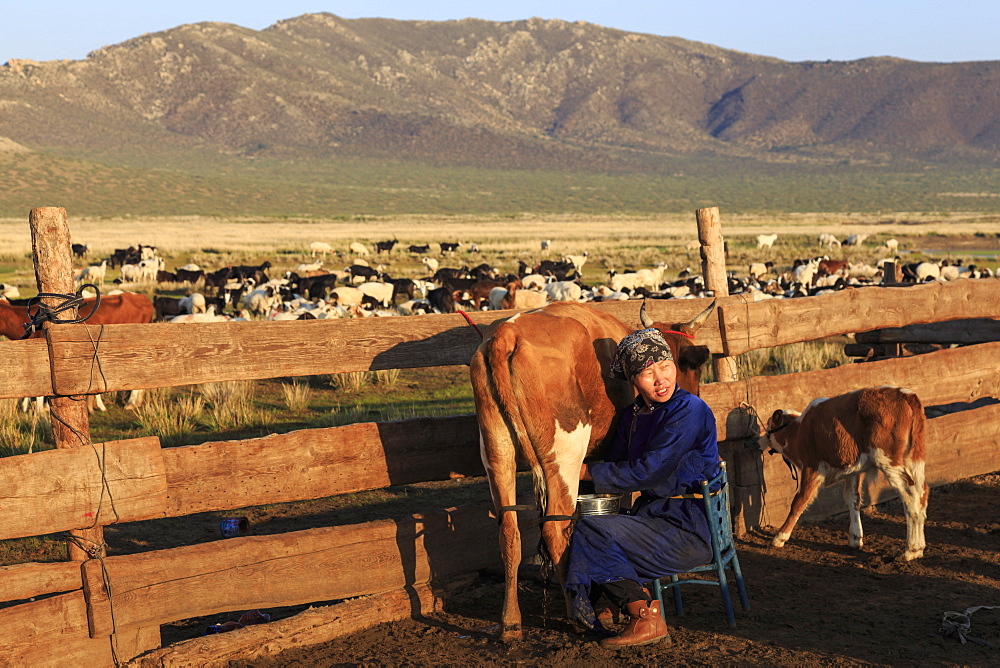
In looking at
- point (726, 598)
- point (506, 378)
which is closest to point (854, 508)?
point (726, 598)

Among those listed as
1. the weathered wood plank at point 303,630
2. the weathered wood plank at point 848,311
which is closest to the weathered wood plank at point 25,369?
the weathered wood plank at point 303,630

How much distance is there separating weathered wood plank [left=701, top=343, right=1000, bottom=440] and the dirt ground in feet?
3.28

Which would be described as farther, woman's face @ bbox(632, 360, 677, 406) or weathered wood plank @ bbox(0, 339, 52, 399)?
woman's face @ bbox(632, 360, 677, 406)

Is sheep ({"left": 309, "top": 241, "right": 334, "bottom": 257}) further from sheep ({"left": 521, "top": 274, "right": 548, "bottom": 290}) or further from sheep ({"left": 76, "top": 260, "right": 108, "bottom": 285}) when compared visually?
sheep ({"left": 521, "top": 274, "right": 548, "bottom": 290})

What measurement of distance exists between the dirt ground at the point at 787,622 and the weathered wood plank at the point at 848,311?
1.57 meters

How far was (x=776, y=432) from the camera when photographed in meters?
7.43

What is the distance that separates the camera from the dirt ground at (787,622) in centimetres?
537

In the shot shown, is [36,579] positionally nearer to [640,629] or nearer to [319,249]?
[640,629]

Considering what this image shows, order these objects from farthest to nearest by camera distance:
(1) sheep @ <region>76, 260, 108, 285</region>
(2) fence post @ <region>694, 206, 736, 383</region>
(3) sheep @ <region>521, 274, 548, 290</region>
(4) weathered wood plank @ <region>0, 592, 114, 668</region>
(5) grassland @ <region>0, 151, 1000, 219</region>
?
(5) grassland @ <region>0, 151, 1000, 219</region> < (1) sheep @ <region>76, 260, 108, 285</region> < (3) sheep @ <region>521, 274, 548, 290</region> < (2) fence post @ <region>694, 206, 736, 383</region> < (4) weathered wood plank @ <region>0, 592, 114, 668</region>

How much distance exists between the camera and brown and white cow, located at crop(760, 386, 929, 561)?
702 cm

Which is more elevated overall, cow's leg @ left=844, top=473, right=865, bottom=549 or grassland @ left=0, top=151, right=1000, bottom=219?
grassland @ left=0, top=151, right=1000, bottom=219

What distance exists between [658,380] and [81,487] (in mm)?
3119

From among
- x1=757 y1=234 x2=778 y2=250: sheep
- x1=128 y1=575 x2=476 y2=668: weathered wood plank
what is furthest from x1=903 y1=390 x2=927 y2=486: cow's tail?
x1=757 y1=234 x2=778 y2=250: sheep

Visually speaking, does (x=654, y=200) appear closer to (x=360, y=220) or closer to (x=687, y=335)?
(x=360, y=220)
